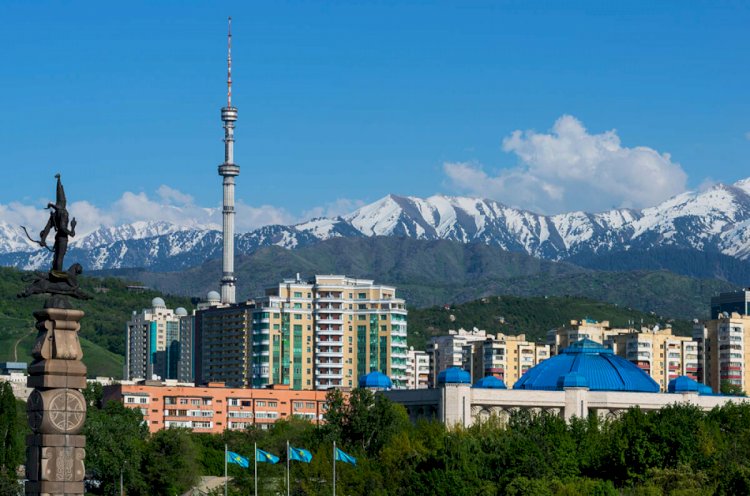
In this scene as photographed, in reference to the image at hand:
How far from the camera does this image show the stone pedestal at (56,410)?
39.0 m

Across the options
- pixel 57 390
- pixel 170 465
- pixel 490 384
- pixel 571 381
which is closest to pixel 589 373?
pixel 571 381

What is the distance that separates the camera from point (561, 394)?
127625mm

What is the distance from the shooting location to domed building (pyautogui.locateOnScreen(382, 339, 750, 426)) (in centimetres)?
12619

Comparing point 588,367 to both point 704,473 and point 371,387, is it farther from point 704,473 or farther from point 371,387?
point 704,473

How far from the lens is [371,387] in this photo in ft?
450

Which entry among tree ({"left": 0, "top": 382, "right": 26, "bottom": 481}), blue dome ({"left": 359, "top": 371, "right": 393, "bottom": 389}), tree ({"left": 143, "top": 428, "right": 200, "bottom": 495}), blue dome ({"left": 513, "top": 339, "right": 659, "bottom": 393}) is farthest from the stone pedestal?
blue dome ({"left": 359, "top": 371, "right": 393, "bottom": 389})

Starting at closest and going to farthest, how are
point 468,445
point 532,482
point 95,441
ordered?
point 532,482, point 468,445, point 95,441

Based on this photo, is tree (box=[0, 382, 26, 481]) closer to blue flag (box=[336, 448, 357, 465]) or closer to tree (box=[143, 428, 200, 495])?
tree (box=[143, 428, 200, 495])

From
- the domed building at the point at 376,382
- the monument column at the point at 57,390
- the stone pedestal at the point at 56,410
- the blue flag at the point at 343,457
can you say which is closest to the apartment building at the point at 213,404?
the domed building at the point at 376,382

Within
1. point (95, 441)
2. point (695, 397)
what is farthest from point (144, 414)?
point (695, 397)

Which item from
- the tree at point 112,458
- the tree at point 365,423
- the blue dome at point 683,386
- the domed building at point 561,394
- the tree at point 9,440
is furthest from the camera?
the blue dome at point 683,386

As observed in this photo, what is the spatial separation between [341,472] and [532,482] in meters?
15.4

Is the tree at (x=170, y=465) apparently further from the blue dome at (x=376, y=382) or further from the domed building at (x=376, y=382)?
the blue dome at (x=376, y=382)

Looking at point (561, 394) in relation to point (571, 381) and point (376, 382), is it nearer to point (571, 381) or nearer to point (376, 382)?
point (571, 381)
